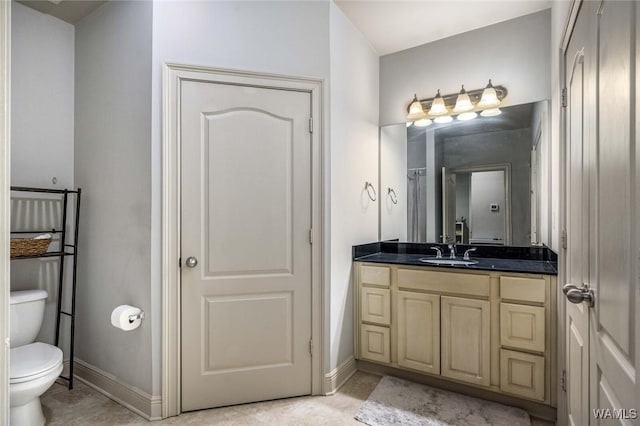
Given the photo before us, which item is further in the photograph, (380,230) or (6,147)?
(380,230)

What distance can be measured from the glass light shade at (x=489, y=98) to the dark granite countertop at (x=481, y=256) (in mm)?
1104

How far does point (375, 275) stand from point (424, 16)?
6.44ft

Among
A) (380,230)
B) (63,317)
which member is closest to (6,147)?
(63,317)

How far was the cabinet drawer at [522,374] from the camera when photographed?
198 centimetres

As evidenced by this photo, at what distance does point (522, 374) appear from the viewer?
6.66ft

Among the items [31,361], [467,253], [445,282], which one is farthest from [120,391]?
[467,253]

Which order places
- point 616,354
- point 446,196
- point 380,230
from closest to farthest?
point 616,354 → point 446,196 → point 380,230

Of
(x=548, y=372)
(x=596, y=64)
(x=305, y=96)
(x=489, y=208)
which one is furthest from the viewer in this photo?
(x=489, y=208)

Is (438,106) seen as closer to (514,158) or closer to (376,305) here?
(514,158)

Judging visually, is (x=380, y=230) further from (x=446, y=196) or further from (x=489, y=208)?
(x=489, y=208)

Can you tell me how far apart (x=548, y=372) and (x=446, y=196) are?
1.43 metres

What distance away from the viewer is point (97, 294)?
92.4 inches

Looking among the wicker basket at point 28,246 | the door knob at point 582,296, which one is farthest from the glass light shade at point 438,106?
the wicker basket at point 28,246

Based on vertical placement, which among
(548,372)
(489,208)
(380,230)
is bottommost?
(548,372)
